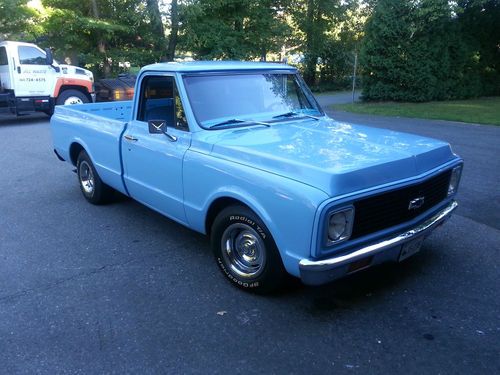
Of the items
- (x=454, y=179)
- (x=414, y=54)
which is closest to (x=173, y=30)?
(x=414, y=54)

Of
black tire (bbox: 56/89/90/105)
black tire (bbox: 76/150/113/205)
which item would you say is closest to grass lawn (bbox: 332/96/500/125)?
black tire (bbox: 56/89/90/105)

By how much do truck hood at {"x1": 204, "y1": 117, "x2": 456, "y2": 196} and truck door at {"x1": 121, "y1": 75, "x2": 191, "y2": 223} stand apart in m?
0.47

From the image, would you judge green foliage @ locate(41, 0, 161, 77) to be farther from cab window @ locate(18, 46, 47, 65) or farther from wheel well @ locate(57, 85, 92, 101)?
cab window @ locate(18, 46, 47, 65)

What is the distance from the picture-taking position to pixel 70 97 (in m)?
14.3

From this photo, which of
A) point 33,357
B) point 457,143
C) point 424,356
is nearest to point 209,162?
point 33,357

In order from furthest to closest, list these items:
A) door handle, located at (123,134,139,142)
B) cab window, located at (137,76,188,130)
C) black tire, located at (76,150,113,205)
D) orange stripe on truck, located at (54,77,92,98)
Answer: orange stripe on truck, located at (54,77,92,98), black tire, located at (76,150,113,205), door handle, located at (123,134,139,142), cab window, located at (137,76,188,130)

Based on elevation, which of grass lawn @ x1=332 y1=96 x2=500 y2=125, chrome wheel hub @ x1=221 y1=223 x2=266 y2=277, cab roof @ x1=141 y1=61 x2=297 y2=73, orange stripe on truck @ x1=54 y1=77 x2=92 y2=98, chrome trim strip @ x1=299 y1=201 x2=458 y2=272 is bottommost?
grass lawn @ x1=332 y1=96 x2=500 y2=125

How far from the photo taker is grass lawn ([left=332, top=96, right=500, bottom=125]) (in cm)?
1329

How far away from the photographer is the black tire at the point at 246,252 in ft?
10.9

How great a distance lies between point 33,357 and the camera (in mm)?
2873

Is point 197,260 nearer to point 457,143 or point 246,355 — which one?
point 246,355

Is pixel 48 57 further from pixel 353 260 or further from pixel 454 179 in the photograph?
pixel 353 260

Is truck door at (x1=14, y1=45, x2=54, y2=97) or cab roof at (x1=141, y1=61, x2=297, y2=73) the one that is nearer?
cab roof at (x1=141, y1=61, x2=297, y2=73)

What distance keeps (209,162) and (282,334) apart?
1437mm
